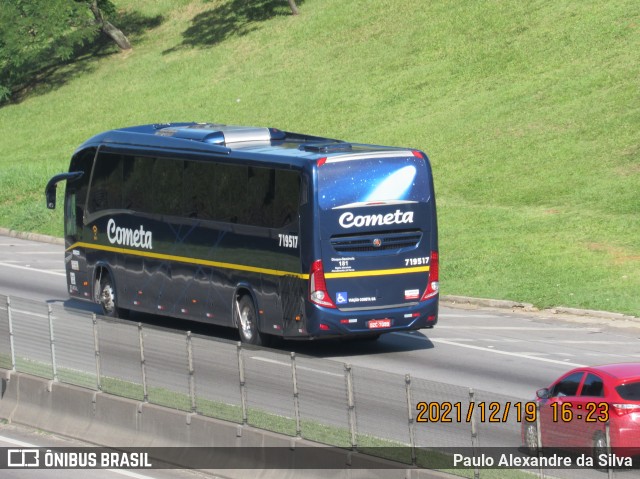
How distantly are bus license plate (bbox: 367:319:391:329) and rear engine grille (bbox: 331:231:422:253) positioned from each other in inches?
50.2

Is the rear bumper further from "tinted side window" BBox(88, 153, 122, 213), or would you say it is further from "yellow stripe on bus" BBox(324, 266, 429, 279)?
"tinted side window" BBox(88, 153, 122, 213)

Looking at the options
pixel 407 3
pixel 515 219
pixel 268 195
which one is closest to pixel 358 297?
pixel 268 195

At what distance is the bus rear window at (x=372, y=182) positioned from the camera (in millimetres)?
22016

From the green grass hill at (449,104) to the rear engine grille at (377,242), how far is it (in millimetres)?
7803

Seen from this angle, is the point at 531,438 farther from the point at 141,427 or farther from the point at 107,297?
the point at 107,297

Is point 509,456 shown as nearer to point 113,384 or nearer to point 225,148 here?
point 113,384

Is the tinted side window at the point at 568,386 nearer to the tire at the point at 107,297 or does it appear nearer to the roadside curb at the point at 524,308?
the roadside curb at the point at 524,308

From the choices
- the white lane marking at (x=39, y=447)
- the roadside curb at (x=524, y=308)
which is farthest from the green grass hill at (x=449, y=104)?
the white lane marking at (x=39, y=447)

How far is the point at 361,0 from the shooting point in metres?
70.3

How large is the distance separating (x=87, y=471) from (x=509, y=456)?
21.8 ft

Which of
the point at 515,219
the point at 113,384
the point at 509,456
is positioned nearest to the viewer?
the point at 509,456

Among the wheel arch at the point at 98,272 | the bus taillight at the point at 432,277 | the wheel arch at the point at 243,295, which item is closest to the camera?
the bus taillight at the point at 432,277

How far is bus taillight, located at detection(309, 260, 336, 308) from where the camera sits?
21938 millimetres

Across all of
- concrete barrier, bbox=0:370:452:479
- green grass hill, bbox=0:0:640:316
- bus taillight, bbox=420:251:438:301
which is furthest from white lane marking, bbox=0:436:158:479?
green grass hill, bbox=0:0:640:316
